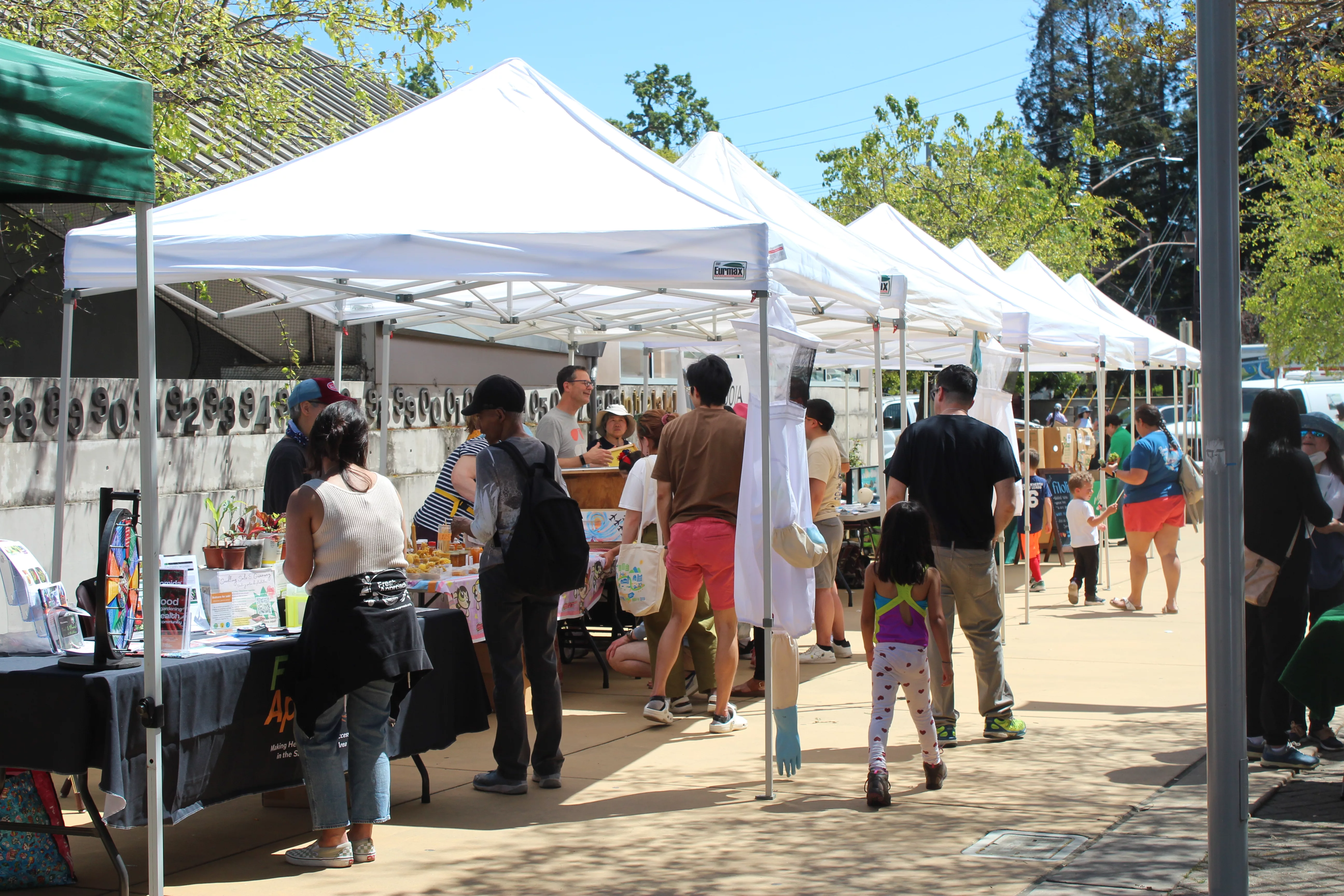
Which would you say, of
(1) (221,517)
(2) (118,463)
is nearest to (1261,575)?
(1) (221,517)

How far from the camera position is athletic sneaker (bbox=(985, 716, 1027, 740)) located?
22.4ft

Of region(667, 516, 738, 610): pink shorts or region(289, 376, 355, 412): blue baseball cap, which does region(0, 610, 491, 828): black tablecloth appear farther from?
region(667, 516, 738, 610): pink shorts

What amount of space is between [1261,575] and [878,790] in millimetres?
2305

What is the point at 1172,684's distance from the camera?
839 centimetres

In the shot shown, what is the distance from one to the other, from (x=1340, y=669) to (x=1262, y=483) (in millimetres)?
1159

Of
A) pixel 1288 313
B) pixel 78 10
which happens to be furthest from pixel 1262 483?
pixel 1288 313

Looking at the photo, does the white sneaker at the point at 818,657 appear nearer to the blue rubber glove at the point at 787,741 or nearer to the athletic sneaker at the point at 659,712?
the athletic sneaker at the point at 659,712

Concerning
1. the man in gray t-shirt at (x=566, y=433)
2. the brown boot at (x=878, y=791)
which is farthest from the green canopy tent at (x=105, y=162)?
the man in gray t-shirt at (x=566, y=433)

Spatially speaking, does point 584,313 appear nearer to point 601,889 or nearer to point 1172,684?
point 1172,684

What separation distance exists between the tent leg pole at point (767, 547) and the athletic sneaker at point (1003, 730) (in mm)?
1434

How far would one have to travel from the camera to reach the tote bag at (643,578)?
732cm

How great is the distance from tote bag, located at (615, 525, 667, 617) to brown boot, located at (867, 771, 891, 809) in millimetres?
2123

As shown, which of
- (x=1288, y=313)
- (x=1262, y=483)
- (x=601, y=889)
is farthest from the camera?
(x=1288, y=313)

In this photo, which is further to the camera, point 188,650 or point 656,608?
point 656,608
